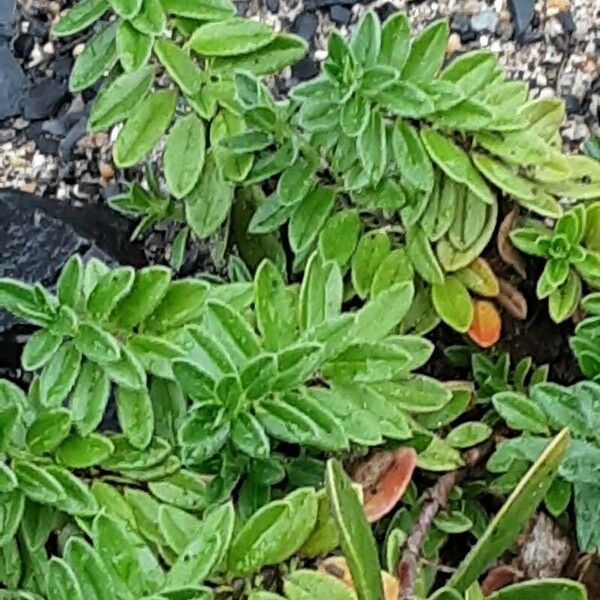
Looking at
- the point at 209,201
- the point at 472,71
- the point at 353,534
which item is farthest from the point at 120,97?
the point at 353,534

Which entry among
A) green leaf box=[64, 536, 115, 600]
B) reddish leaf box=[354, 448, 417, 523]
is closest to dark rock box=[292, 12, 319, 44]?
reddish leaf box=[354, 448, 417, 523]

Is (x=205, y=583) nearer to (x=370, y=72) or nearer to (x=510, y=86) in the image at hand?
(x=370, y=72)

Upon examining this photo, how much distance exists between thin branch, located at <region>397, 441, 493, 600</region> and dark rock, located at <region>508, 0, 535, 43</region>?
56 cm

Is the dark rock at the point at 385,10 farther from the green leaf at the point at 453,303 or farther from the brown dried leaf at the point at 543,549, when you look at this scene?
the brown dried leaf at the point at 543,549

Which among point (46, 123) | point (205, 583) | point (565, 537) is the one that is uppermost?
point (46, 123)

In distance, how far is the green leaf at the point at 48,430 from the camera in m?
1.24

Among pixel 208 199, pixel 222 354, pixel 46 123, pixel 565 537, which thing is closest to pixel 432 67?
pixel 208 199

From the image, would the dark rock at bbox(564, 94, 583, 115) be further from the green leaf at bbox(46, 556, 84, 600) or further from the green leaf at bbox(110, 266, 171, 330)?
the green leaf at bbox(46, 556, 84, 600)

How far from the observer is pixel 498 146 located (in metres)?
1.35

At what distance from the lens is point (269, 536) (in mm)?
1154

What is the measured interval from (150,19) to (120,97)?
10 centimetres

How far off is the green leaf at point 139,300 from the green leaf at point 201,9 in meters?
0.26

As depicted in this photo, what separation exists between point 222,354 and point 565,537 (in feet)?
1.55

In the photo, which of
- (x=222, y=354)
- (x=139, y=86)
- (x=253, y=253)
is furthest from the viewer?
(x=253, y=253)
